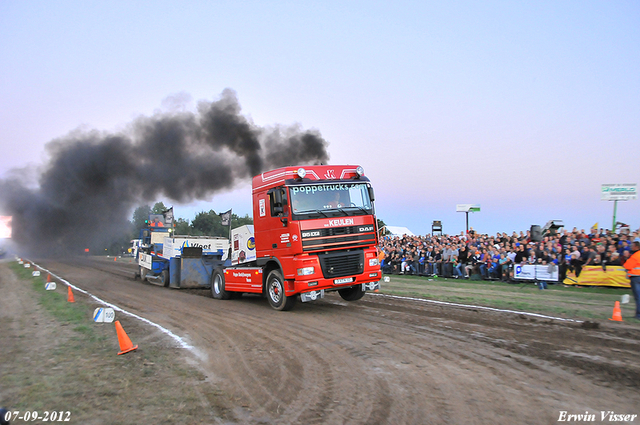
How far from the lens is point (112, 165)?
111ft

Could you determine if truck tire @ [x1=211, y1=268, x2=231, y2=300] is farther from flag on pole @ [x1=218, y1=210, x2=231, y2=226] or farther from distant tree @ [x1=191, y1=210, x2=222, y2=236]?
distant tree @ [x1=191, y1=210, x2=222, y2=236]

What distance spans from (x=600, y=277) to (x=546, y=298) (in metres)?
3.97

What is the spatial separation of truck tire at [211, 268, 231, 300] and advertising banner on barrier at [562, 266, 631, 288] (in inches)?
499

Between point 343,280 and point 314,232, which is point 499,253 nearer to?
point 343,280

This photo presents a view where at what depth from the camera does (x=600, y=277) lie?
1534cm

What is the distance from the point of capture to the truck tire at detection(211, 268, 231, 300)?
45.1 ft

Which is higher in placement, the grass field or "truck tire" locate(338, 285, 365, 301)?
"truck tire" locate(338, 285, 365, 301)

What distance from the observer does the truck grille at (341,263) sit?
995 centimetres

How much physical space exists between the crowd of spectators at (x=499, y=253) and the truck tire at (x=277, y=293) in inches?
168

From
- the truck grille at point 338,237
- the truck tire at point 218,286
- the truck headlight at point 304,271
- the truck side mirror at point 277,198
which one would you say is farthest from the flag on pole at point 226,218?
the truck headlight at point 304,271

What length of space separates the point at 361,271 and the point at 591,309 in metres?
5.74

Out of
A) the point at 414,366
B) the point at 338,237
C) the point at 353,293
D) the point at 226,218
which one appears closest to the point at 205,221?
the point at 226,218

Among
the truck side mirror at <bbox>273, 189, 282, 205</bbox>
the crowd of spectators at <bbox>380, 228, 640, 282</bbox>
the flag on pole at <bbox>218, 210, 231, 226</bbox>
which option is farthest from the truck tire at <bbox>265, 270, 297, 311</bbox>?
the flag on pole at <bbox>218, 210, 231, 226</bbox>

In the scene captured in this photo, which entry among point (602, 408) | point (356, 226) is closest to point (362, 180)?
point (356, 226)
